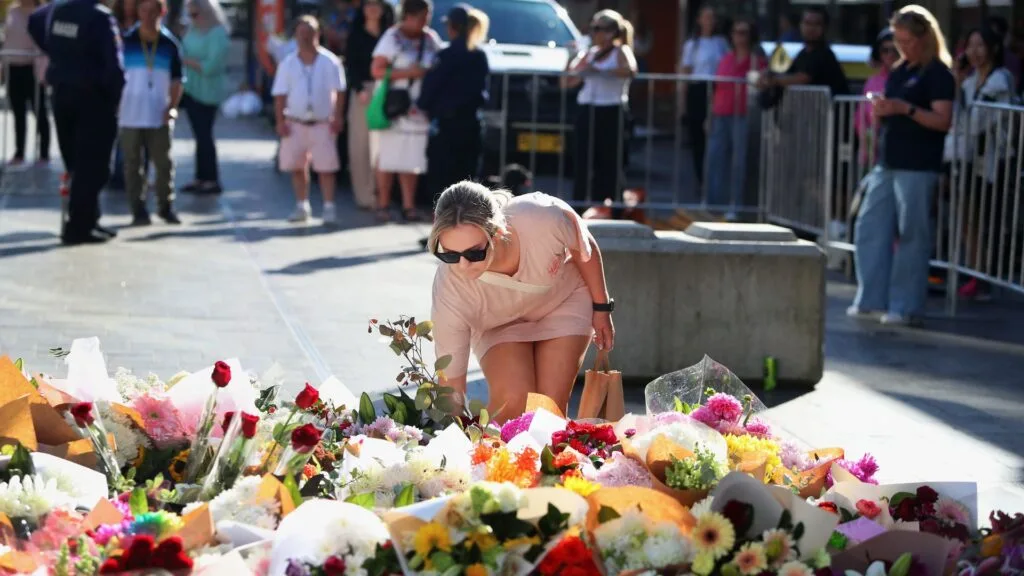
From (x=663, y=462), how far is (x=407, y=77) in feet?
32.4

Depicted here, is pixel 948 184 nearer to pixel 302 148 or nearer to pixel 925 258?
pixel 925 258

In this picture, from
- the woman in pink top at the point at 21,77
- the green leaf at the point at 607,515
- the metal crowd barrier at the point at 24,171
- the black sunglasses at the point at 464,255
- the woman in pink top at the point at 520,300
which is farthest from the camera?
the woman in pink top at the point at 21,77

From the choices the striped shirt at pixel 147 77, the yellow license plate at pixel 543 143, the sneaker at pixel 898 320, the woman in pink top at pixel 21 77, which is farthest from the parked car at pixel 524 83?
the sneaker at pixel 898 320

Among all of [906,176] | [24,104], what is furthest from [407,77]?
[24,104]

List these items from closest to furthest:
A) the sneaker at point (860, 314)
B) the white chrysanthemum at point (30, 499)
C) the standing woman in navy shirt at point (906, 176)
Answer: the white chrysanthemum at point (30, 499), the standing woman in navy shirt at point (906, 176), the sneaker at point (860, 314)

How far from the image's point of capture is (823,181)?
12.5 metres

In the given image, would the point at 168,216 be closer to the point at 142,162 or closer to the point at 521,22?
the point at 142,162

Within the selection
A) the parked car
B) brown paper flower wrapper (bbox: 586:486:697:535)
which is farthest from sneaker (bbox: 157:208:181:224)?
brown paper flower wrapper (bbox: 586:486:697:535)

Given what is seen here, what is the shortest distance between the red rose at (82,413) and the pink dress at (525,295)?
195 centimetres

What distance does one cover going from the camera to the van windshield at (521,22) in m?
16.2

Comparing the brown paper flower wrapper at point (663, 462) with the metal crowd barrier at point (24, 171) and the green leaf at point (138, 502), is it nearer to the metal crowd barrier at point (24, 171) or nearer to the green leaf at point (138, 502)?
the green leaf at point (138, 502)

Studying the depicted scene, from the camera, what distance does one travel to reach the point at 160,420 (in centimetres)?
436

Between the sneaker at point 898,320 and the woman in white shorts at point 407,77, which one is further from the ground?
the woman in white shorts at point 407,77

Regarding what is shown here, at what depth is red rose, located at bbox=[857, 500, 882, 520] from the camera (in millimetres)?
4016
